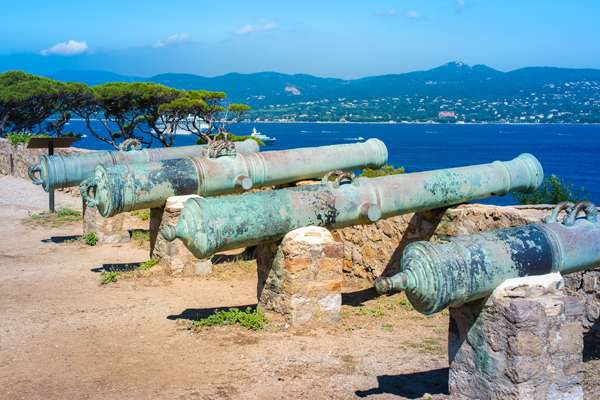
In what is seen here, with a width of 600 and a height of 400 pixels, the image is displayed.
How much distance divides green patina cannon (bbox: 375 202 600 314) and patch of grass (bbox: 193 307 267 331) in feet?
8.23

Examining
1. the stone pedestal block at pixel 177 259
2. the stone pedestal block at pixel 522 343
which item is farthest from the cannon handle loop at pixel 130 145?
the stone pedestal block at pixel 522 343

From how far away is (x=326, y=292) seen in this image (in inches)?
262

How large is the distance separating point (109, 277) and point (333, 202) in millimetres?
3294

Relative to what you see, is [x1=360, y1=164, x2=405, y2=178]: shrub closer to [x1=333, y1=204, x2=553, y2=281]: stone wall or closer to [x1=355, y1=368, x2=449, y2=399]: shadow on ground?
[x1=333, y1=204, x2=553, y2=281]: stone wall

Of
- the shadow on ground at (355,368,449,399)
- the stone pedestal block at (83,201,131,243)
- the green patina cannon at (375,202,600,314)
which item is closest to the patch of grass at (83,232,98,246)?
the stone pedestal block at (83,201,131,243)

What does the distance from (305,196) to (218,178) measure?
7.16ft

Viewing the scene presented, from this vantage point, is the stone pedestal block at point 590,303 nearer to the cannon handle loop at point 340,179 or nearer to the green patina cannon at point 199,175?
the cannon handle loop at point 340,179

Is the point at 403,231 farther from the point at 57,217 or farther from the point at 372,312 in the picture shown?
the point at 57,217

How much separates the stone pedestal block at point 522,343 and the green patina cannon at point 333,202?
234 centimetres

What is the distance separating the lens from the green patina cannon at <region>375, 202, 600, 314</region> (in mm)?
4117

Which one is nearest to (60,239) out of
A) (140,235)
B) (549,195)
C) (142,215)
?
(140,235)

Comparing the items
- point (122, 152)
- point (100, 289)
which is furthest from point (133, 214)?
point (100, 289)

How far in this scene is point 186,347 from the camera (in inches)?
240

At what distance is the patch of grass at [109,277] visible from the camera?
855 centimetres
